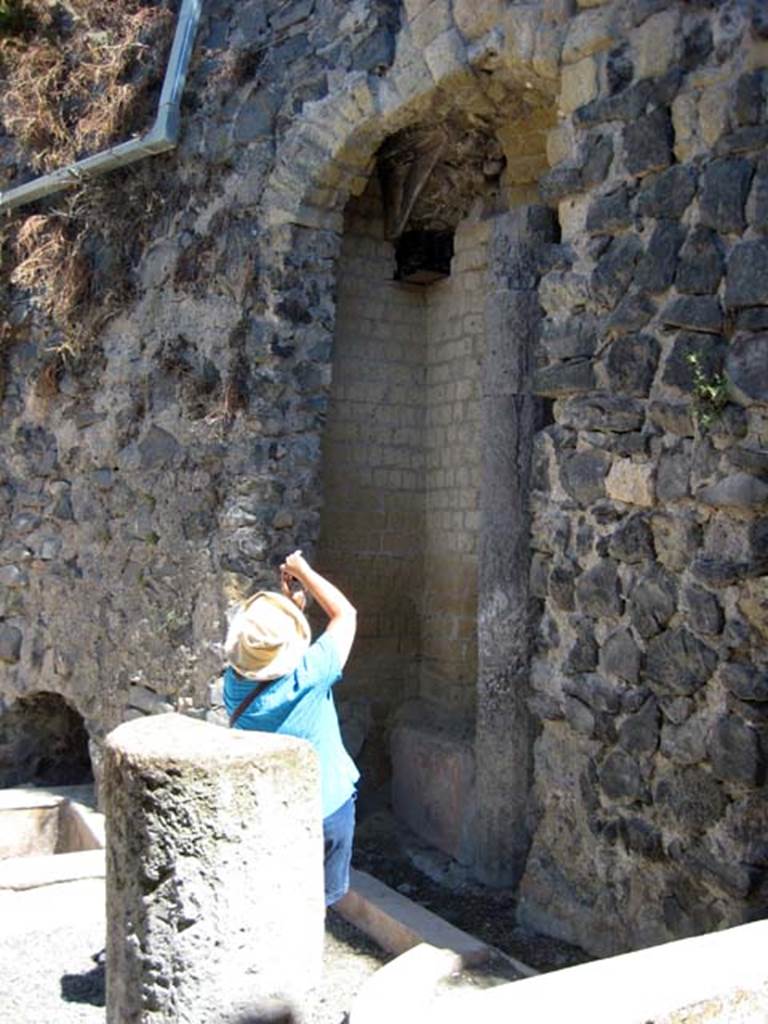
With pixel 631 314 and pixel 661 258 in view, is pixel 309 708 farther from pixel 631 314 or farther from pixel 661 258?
pixel 661 258

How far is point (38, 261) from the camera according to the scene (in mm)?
7324

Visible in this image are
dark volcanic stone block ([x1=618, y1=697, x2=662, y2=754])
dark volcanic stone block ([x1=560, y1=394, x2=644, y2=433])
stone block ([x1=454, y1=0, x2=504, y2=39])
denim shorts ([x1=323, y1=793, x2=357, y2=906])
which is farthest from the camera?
stone block ([x1=454, y1=0, x2=504, y2=39])

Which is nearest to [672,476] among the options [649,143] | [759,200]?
[759,200]

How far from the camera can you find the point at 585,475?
442 centimetres

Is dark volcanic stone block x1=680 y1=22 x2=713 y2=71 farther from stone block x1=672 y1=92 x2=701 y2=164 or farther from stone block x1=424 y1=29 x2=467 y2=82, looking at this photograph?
stone block x1=424 y1=29 x2=467 y2=82

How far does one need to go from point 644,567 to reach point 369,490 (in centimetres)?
265

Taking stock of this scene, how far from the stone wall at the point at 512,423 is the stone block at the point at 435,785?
106mm

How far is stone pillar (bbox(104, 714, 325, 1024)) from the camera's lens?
2658 millimetres

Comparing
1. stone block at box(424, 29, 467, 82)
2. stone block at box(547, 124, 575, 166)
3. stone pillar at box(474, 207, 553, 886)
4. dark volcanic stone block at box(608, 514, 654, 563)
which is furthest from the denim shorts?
stone block at box(424, 29, 467, 82)

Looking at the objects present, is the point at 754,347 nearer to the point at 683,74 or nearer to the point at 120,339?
the point at 683,74

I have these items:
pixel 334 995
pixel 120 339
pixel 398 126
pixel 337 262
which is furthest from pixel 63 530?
pixel 334 995

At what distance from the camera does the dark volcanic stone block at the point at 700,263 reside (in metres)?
3.95

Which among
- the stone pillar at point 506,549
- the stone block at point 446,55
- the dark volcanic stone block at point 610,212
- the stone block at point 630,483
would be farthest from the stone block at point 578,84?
the stone block at point 630,483

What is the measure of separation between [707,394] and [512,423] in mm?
1518
